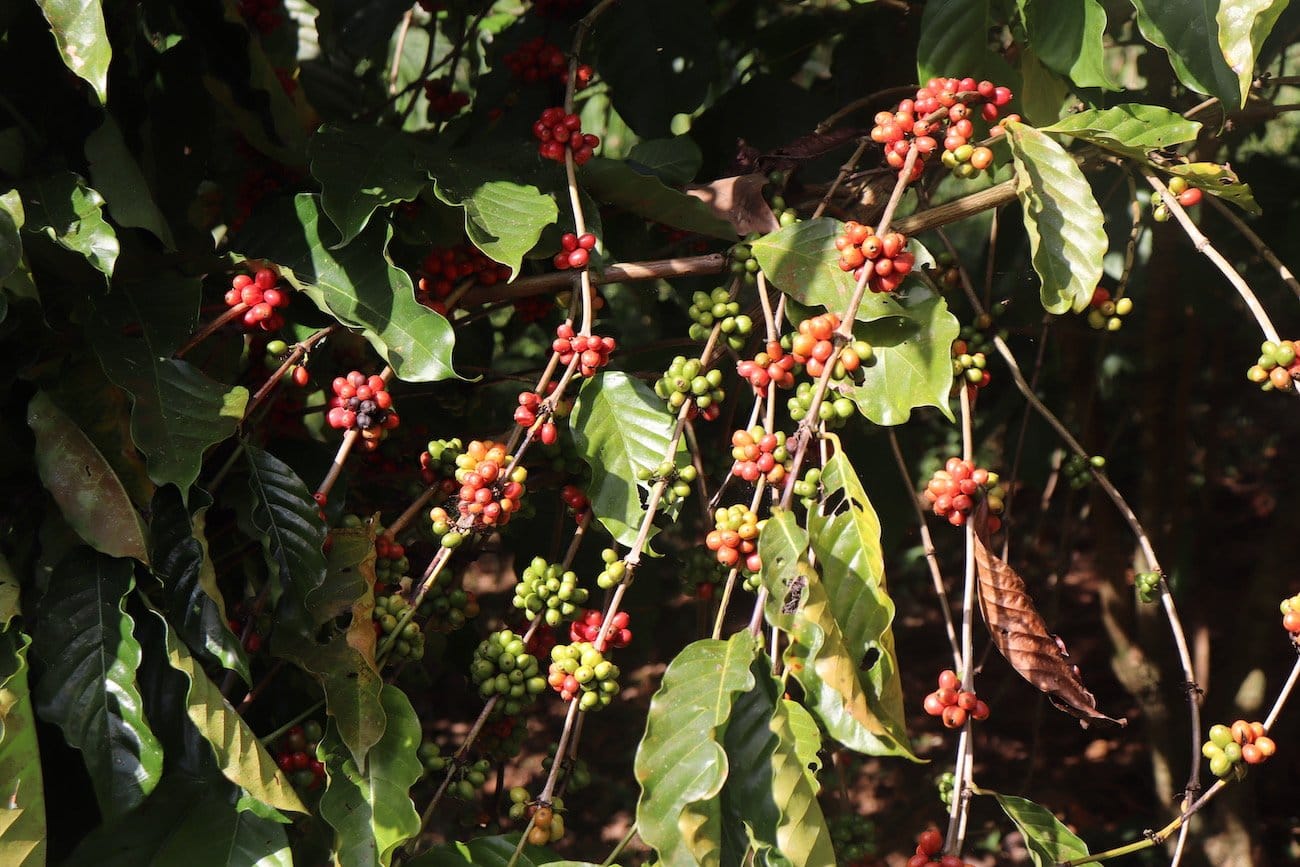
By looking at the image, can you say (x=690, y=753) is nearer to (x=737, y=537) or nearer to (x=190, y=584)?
(x=737, y=537)

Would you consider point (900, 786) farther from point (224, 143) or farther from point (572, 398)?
point (224, 143)

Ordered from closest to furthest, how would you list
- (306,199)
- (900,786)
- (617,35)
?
1. (306,199)
2. (617,35)
3. (900,786)

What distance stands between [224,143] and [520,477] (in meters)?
1.14

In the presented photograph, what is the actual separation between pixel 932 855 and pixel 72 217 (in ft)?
4.10

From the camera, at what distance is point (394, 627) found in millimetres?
1330

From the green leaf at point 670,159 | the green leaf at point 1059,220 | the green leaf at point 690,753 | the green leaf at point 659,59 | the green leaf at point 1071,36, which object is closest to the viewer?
the green leaf at point 690,753

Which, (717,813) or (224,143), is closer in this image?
(717,813)

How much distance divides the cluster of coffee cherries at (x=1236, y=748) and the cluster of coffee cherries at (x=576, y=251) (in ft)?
3.12

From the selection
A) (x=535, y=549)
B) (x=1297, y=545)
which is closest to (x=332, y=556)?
(x=535, y=549)

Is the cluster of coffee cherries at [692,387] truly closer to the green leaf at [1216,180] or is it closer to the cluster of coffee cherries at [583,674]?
the cluster of coffee cherries at [583,674]

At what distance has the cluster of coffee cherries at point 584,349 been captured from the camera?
1.37 m

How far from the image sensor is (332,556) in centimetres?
135

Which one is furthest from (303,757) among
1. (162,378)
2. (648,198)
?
(648,198)

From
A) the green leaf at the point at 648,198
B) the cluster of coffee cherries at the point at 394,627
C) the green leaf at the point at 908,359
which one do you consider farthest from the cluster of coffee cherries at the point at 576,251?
the cluster of coffee cherries at the point at 394,627
